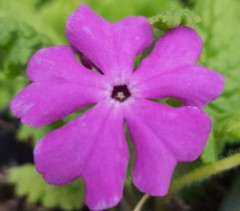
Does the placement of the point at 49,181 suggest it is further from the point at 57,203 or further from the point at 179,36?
the point at 57,203

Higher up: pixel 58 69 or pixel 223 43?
pixel 58 69

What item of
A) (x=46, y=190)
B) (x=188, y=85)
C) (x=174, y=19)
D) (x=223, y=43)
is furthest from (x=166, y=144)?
(x=46, y=190)

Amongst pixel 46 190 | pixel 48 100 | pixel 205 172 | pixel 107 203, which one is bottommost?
pixel 46 190

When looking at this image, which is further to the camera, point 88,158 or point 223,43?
point 223,43

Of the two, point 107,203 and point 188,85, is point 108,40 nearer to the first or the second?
point 188,85

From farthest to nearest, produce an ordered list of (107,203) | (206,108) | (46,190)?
1. (46,190)
2. (206,108)
3. (107,203)

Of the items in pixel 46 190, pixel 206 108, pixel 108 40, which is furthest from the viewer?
pixel 46 190

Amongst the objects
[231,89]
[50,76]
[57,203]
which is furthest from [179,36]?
[57,203]
